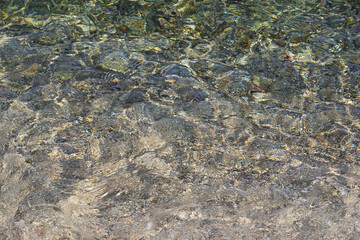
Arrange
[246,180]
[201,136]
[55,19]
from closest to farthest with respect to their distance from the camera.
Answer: [246,180] → [201,136] → [55,19]

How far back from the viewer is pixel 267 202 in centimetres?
235

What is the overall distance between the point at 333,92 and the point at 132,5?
8.35 ft

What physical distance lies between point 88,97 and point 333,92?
85.8 inches

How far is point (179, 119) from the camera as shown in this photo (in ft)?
10.1

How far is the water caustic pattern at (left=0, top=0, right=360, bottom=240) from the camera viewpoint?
7.44 feet

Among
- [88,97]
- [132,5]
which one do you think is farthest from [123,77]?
[132,5]

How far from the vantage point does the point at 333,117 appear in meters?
3.11

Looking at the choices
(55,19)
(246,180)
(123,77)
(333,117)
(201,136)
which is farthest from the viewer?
(55,19)

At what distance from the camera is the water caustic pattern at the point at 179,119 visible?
2.27 m

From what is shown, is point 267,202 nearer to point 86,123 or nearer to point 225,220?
point 225,220

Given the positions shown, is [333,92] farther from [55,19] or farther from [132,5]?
[55,19]

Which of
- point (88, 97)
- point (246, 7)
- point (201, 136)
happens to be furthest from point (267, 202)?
point (246, 7)

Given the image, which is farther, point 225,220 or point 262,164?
point 262,164

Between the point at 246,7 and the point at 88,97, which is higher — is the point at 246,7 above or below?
above
